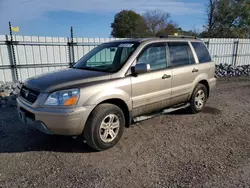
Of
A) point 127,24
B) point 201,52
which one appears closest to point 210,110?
point 201,52

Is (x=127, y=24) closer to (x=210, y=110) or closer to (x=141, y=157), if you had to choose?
(x=210, y=110)

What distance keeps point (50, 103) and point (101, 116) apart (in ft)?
2.66

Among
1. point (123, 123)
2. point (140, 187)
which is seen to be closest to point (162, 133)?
point (123, 123)

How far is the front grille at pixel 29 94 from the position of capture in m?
3.25

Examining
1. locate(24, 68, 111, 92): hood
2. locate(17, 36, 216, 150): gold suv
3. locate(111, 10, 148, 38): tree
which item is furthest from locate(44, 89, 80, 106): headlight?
locate(111, 10, 148, 38): tree

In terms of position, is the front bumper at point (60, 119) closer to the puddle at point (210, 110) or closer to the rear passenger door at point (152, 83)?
the rear passenger door at point (152, 83)

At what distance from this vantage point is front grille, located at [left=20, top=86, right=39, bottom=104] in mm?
3250

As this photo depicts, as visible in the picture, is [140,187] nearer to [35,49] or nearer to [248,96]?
[248,96]

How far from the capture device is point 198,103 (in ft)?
17.6

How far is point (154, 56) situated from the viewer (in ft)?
13.7

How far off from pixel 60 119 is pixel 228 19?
24.8 m

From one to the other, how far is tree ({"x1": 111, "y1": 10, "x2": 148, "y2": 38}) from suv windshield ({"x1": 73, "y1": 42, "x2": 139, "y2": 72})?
34812 millimetres

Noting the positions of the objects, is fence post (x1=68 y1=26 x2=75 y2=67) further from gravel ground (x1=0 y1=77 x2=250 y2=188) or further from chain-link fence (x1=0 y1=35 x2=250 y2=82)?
gravel ground (x1=0 y1=77 x2=250 y2=188)

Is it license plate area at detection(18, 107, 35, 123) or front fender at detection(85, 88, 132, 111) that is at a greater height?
front fender at detection(85, 88, 132, 111)
